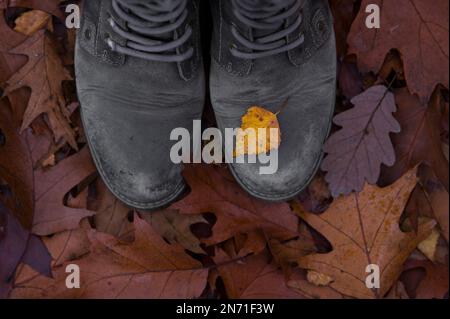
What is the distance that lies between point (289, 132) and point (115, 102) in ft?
1.50

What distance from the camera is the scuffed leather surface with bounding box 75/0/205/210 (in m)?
1.32

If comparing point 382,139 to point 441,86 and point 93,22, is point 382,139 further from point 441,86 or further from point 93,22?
point 93,22

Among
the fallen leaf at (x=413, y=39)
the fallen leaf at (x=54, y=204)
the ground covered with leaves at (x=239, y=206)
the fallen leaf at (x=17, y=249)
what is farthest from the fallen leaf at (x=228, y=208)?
the fallen leaf at (x=413, y=39)

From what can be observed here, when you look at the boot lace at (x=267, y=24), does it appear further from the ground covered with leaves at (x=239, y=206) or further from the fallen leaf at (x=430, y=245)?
the fallen leaf at (x=430, y=245)

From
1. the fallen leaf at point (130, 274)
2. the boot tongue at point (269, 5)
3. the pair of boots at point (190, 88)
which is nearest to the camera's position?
the boot tongue at point (269, 5)

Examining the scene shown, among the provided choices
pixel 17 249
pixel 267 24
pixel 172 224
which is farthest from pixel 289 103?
pixel 17 249

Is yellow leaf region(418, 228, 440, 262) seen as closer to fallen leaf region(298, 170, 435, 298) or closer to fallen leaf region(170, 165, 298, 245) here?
fallen leaf region(298, 170, 435, 298)

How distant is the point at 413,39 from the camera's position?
143 cm

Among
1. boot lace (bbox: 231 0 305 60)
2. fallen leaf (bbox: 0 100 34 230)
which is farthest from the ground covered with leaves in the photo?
boot lace (bbox: 231 0 305 60)

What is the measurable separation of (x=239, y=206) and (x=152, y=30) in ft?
1.72

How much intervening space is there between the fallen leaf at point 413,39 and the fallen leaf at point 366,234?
0.28m

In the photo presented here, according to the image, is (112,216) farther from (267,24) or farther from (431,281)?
(431,281)

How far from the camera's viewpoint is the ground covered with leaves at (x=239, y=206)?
142 centimetres

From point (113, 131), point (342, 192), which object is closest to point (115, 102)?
point (113, 131)
